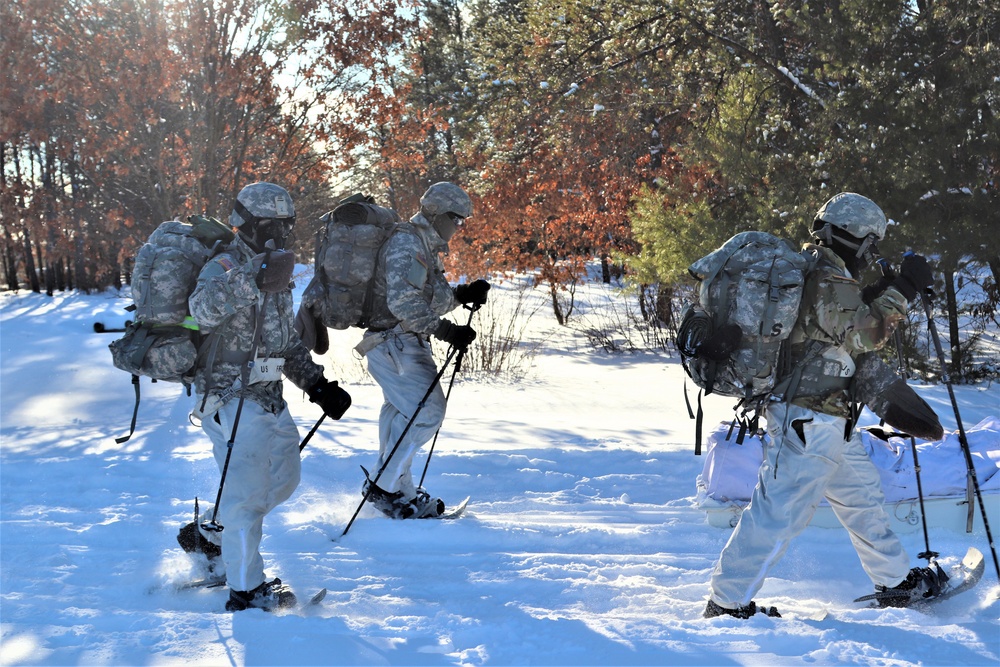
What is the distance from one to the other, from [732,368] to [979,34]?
22.6ft

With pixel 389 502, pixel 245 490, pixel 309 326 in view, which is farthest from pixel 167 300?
pixel 389 502

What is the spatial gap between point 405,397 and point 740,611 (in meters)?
2.58

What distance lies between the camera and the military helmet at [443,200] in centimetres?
564

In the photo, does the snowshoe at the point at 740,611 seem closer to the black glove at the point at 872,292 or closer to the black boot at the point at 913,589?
the black boot at the point at 913,589

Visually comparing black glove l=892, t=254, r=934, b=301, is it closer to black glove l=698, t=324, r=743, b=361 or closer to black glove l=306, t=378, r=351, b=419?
black glove l=698, t=324, r=743, b=361

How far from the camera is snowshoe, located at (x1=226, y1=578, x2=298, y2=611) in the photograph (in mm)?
4090

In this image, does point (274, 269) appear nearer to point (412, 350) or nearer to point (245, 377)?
point (245, 377)

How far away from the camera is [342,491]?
21.0 feet

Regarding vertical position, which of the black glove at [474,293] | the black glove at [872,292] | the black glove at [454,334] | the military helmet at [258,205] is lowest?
the black glove at [454,334]

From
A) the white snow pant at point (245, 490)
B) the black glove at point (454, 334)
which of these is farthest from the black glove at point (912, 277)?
the white snow pant at point (245, 490)

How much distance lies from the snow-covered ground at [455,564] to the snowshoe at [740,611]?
0.08 metres

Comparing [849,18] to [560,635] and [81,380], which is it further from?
[81,380]

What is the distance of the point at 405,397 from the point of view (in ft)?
18.7

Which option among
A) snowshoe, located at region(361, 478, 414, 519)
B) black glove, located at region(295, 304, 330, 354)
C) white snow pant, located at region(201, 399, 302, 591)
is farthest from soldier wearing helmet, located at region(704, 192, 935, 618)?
black glove, located at region(295, 304, 330, 354)
